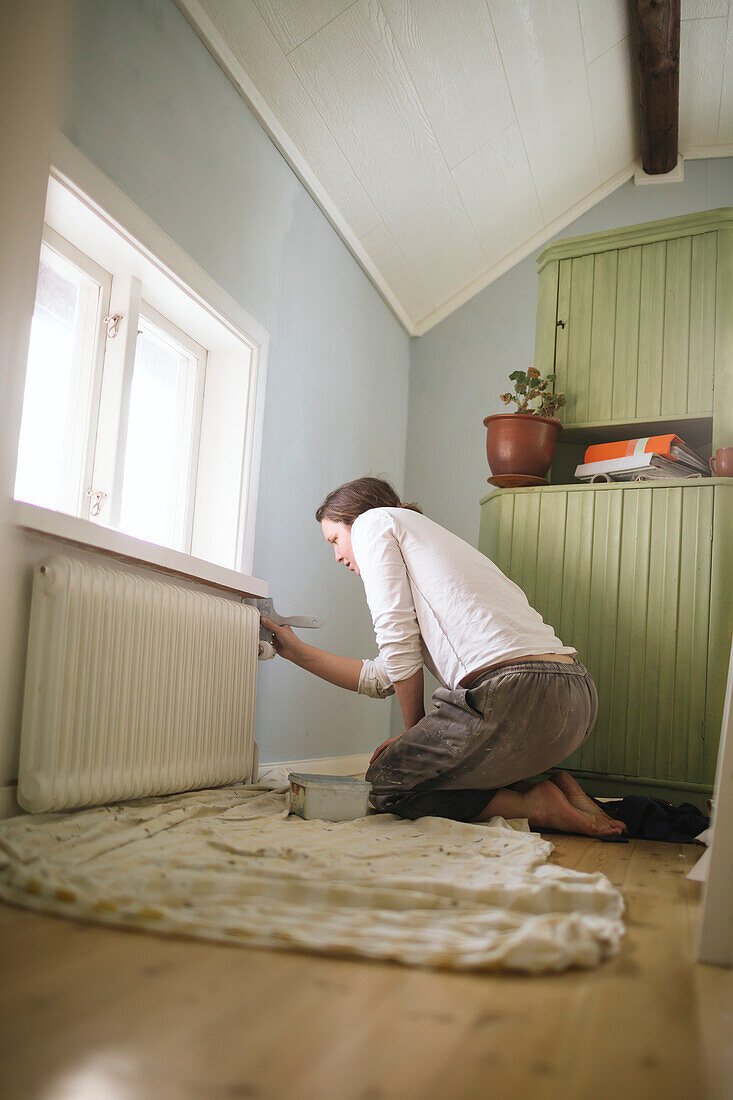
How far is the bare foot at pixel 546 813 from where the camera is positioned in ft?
6.42

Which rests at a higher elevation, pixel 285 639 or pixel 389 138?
pixel 389 138

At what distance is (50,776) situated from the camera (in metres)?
1.53

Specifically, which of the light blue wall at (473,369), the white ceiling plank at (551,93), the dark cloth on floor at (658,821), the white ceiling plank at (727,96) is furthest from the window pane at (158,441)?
the white ceiling plank at (727,96)

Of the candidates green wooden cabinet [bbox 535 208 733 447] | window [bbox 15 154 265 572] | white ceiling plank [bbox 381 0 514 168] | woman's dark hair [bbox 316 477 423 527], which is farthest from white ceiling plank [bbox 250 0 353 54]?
woman's dark hair [bbox 316 477 423 527]

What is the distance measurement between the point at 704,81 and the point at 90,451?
2934 mm

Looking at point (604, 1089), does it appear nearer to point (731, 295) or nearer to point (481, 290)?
point (731, 295)

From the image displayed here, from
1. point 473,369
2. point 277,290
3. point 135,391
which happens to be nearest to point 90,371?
point 135,391

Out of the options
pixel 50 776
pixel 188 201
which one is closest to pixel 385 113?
pixel 188 201

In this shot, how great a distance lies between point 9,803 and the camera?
5.06 feet

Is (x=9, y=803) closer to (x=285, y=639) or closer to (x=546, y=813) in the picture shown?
(x=285, y=639)

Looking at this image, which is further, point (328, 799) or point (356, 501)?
point (356, 501)

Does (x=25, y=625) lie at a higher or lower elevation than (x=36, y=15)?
lower

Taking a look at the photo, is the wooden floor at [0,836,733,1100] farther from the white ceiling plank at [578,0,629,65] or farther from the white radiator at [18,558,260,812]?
the white ceiling plank at [578,0,629,65]

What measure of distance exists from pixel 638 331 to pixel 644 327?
0.08ft
